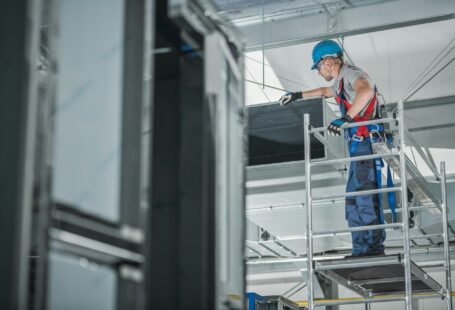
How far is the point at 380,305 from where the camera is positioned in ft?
56.6

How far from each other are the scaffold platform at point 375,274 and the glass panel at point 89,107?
5.15 m

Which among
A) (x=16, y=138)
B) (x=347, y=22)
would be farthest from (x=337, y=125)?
(x=16, y=138)

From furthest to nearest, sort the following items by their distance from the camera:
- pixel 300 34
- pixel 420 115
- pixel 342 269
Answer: pixel 420 115, pixel 300 34, pixel 342 269

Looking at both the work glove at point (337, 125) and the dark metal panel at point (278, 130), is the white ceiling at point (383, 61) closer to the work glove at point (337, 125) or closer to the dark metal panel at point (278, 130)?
the dark metal panel at point (278, 130)

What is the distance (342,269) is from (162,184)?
5.48 m

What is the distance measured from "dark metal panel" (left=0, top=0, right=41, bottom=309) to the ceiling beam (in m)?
9.08

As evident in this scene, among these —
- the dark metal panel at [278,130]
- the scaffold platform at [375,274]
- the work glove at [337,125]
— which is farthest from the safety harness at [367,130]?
the dark metal panel at [278,130]

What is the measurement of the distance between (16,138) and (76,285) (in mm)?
329

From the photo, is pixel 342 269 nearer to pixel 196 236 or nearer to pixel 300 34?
pixel 300 34

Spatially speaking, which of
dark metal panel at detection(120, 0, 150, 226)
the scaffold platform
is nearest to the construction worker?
the scaffold platform

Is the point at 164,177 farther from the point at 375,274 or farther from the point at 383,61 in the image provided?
the point at 383,61

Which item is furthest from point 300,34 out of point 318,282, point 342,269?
point 318,282

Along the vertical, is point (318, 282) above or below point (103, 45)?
above

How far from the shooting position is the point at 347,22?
10727mm
